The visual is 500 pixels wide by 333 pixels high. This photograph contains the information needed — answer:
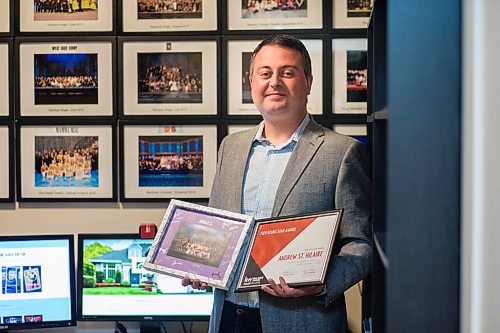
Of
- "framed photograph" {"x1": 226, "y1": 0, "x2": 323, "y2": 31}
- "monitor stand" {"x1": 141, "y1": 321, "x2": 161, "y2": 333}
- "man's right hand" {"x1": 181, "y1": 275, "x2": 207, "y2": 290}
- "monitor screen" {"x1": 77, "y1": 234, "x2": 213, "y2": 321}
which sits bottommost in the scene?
"monitor stand" {"x1": 141, "y1": 321, "x2": 161, "y2": 333}

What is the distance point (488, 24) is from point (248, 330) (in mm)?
1302

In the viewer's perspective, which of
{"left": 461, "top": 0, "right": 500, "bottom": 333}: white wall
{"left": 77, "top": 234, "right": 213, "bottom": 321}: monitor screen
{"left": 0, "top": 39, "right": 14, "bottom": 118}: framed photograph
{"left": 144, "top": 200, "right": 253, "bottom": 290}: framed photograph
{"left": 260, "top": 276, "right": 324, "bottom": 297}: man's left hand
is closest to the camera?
{"left": 461, "top": 0, "right": 500, "bottom": 333}: white wall

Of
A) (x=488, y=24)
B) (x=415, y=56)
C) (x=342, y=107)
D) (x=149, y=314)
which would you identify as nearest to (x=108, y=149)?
(x=149, y=314)

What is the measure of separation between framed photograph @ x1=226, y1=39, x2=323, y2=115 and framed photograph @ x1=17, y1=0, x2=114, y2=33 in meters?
0.54

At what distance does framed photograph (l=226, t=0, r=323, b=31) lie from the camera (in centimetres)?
308

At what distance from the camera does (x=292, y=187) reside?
7.64ft

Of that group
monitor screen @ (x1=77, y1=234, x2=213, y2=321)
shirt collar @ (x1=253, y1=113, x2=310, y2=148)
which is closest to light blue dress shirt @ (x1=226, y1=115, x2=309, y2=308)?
shirt collar @ (x1=253, y1=113, x2=310, y2=148)

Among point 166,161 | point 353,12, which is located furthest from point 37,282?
point 353,12

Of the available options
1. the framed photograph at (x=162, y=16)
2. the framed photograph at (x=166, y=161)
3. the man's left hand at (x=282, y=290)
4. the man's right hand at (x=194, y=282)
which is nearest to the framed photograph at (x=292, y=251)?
the man's left hand at (x=282, y=290)

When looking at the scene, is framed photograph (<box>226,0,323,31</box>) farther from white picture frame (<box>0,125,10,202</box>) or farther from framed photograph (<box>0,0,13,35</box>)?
white picture frame (<box>0,125,10,202</box>)

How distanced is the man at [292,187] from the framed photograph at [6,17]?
50.2 inches

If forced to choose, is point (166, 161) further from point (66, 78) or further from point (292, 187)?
point (292, 187)

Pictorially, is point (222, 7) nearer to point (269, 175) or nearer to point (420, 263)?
point (269, 175)

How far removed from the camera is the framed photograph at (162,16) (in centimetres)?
313
